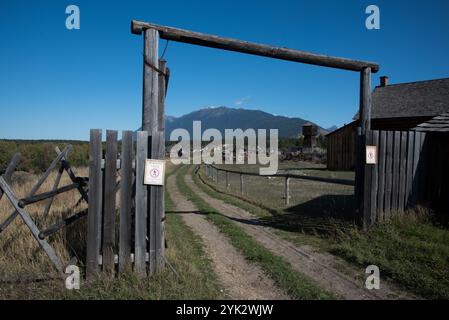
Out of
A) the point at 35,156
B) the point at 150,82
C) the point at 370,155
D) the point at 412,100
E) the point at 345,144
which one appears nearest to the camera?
the point at 150,82

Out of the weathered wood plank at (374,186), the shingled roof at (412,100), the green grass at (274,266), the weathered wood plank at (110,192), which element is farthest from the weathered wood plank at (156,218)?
the shingled roof at (412,100)

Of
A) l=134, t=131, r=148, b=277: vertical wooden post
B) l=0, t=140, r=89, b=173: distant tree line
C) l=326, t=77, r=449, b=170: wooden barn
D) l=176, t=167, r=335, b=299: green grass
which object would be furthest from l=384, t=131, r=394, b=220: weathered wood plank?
l=0, t=140, r=89, b=173: distant tree line

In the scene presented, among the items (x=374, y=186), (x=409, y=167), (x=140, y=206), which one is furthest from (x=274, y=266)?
(x=409, y=167)

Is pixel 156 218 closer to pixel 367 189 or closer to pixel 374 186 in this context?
pixel 367 189

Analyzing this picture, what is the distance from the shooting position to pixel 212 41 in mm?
6328

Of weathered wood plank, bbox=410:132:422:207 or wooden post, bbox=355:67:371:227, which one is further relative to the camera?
weathered wood plank, bbox=410:132:422:207

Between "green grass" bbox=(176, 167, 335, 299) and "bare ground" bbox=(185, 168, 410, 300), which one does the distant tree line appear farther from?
"bare ground" bbox=(185, 168, 410, 300)

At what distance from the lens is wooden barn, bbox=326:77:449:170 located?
→ 25.0m

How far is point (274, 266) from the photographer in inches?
201

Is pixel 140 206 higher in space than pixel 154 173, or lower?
lower

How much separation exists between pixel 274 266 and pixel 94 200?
2.90 metres

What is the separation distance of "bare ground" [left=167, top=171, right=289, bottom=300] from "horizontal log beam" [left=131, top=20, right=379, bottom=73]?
4001mm

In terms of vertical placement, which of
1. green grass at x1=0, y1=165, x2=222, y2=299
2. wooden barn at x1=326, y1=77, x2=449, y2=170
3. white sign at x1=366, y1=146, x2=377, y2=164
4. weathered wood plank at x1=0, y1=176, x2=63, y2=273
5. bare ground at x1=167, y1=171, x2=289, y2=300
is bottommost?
bare ground at x1=167, y1=171, x2=289, y2=300

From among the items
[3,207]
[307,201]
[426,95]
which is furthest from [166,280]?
[426,95]
